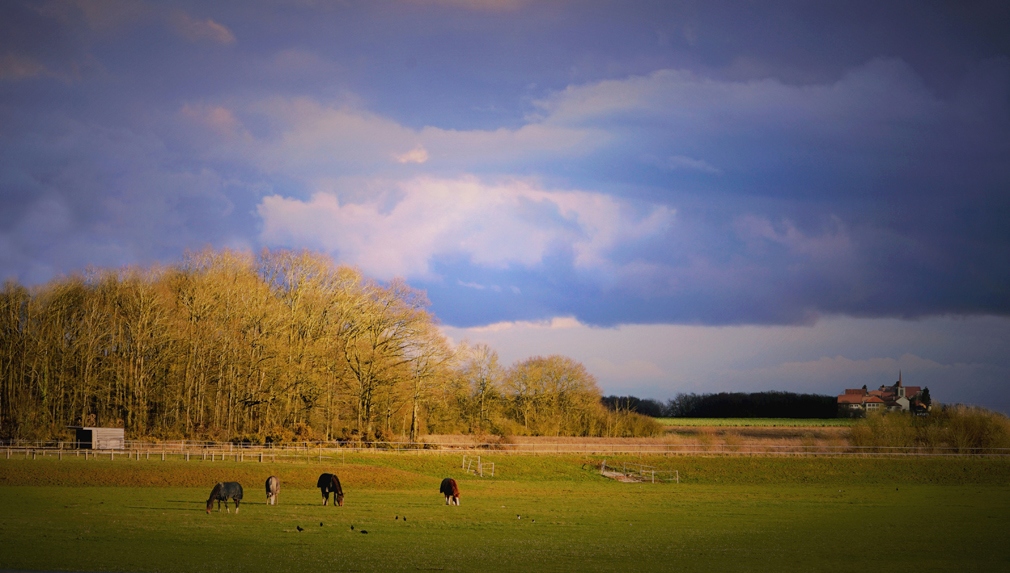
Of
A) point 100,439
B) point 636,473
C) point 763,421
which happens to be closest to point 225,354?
point 100,439

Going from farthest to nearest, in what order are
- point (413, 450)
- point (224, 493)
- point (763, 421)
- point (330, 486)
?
1. point (763, 421)
2. point (413, 450)
3. point (330, 486)
4. point (224, 493)

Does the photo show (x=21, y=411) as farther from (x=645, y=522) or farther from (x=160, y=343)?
(x=645, y=522)

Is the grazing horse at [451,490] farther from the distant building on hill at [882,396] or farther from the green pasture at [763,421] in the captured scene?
the distant building on hill at [882,396]

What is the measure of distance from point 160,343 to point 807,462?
56.2 metres

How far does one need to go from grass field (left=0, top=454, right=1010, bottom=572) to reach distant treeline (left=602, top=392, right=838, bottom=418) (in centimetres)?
9494

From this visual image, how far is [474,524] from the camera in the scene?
2736 centimetres

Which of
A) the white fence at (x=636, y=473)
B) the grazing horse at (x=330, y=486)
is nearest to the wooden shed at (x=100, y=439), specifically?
the grazing horse at (x=330, y=486)

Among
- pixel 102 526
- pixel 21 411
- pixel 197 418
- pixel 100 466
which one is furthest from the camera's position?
pixel 197 418

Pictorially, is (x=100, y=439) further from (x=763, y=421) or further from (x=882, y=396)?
(x=882, y=396)

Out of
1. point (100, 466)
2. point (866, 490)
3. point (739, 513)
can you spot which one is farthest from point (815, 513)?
point (100, 466)

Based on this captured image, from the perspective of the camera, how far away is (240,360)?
6956cm

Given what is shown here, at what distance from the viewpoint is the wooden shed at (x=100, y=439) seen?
58.9 metres

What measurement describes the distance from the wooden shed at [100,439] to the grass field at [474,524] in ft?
28.0

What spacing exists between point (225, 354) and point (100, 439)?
12958mm
